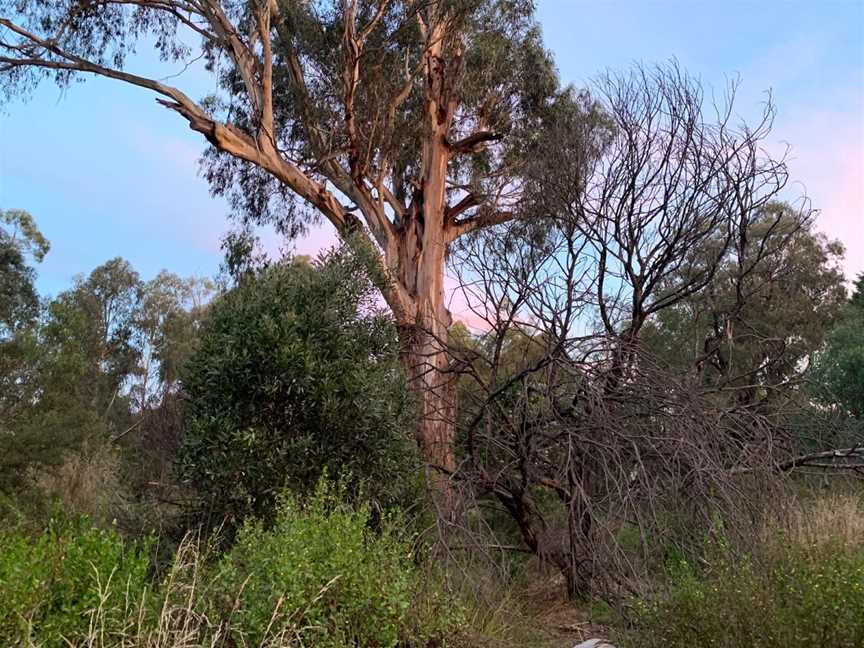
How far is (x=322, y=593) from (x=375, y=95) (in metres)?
10.3

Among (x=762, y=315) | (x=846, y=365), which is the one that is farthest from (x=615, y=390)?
(x=762, y=315)

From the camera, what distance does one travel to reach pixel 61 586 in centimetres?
360

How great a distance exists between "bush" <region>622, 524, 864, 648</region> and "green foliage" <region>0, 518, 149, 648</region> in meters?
2.96

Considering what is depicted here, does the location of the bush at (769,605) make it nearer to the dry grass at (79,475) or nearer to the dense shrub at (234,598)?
the dense shrub at (234,598)

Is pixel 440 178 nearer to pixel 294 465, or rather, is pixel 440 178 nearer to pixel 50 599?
A: pixel 294 465

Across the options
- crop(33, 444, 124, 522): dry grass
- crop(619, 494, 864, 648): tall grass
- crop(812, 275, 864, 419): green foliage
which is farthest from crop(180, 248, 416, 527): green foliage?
crop(812, 275, 864, 419): green foliage

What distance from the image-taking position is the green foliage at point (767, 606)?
3732 mm

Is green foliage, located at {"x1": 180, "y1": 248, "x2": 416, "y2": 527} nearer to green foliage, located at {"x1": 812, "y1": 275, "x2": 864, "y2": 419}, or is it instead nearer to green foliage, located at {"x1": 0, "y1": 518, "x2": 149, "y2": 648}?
green foliage, located at {"x1": 0, "y1": 518, "x2": 149, "y2": 648}

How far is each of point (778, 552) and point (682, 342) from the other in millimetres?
10517

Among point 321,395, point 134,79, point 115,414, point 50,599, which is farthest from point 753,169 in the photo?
point 115,414

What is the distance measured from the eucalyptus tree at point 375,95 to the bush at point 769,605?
7.06 meters

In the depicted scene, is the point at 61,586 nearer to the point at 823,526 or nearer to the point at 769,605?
the point at 769,605

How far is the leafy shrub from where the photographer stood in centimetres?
363

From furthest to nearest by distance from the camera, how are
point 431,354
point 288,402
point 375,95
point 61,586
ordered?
1. point 375,95
2. point 431,354
3. point 288,402
4. point 61,586
